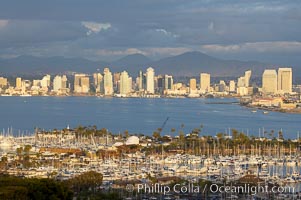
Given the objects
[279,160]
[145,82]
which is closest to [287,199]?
[279,160]

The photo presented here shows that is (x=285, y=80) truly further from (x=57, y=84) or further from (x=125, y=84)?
(x=57, y=84)

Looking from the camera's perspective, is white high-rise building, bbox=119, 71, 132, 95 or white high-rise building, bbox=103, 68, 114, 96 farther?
white high-rise building, bbox=103, 68, 114, 96

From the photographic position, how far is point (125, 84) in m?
99.8

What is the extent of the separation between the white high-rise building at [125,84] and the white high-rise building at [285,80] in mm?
23406

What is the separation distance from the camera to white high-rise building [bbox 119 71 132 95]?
98.0 m

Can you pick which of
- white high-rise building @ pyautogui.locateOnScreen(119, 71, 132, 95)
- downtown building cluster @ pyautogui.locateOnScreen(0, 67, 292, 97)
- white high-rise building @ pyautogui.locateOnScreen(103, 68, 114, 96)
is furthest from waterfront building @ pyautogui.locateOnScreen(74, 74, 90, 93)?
white high-rise building @ pyautogui.locateOnScreen(119, 71, 132, 95)

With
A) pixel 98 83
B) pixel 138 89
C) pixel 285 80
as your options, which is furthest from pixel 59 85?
pixel 285 80

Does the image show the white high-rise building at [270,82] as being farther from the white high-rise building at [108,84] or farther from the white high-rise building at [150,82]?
the white high-rise building at [108,84]

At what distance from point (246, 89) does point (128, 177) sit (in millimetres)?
80277

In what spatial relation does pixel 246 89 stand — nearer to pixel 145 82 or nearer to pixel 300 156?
pixel 145 82

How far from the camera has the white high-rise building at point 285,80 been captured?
331 ft

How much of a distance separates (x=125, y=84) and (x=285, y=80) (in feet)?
82.6

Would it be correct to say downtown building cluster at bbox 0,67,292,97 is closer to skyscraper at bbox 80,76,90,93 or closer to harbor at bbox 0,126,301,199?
skyscraper at bbox 80,76,90,93

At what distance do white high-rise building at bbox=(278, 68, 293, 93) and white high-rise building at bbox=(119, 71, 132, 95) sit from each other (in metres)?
23.4
